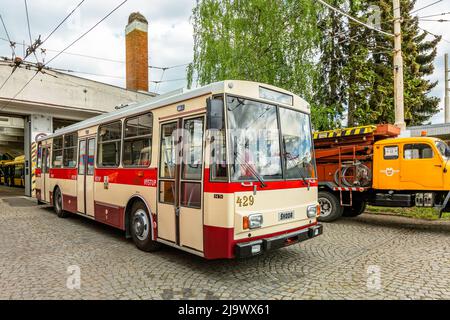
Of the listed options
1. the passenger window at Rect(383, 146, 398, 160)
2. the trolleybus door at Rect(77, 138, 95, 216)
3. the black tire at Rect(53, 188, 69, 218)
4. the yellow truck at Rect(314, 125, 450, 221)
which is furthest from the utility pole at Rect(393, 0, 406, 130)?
the black tire at Rect(53, 188, 69, 218)

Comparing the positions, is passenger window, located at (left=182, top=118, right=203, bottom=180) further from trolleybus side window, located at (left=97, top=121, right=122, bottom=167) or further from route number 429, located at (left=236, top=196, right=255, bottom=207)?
trolleybus side window, located at (left=97, top=121, right=122, bottom=167)

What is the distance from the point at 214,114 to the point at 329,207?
6570mm

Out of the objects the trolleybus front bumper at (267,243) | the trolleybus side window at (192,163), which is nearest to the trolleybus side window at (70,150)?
the trolleybus side window at (192,163)

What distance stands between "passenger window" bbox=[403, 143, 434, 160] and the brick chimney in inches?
684

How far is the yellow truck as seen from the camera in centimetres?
766

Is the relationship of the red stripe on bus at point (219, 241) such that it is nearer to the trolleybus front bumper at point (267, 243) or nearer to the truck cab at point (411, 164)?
the trolleybus front bumper at point (267, 243)

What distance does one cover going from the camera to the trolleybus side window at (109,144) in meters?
6.85

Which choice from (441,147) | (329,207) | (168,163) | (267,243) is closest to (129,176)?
(168,163)

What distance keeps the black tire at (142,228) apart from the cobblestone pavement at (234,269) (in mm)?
170

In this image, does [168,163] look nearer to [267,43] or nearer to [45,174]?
[45,174]

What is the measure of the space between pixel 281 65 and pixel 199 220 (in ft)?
34.3

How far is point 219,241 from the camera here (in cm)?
419
